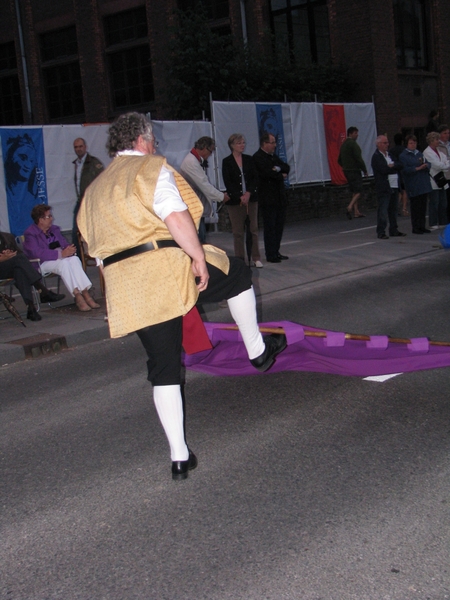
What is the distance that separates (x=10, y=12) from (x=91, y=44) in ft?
12.6

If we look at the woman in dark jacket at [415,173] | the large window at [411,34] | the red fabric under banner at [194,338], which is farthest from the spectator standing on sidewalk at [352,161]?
the red fabric under banner at [194,338]

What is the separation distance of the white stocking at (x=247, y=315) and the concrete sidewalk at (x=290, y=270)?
3669mm

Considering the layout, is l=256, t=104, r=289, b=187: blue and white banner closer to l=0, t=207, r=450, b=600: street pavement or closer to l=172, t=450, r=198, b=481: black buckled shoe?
l=0, t=207, r=450, b=600: street pavement

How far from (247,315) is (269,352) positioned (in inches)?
14.0

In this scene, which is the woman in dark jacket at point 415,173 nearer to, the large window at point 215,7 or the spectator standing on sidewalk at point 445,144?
the spectator standing on sidewalk at point 445,144

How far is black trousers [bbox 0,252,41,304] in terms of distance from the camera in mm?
9234

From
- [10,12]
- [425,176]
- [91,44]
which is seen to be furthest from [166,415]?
[10,12]

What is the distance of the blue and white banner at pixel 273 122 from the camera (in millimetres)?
18016

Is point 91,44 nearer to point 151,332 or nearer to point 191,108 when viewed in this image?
point 191,108

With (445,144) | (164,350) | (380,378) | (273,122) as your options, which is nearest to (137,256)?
(164,350)

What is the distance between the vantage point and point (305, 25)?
24.4 m

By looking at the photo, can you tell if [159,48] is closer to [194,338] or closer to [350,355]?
[350,355]

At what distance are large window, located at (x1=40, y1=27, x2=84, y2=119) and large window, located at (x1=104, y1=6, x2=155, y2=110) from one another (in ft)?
4.88

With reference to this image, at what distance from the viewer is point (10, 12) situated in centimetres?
2811
